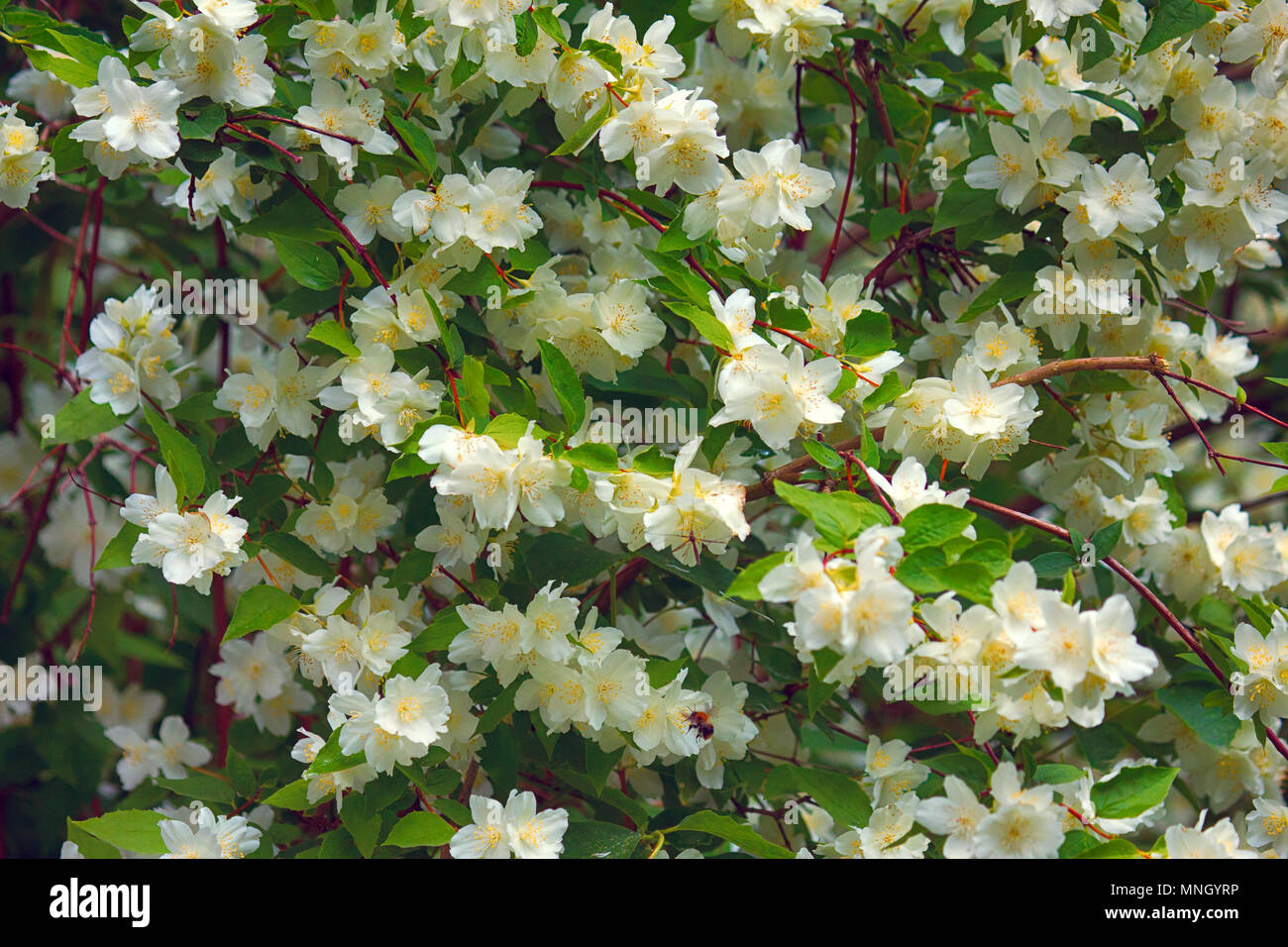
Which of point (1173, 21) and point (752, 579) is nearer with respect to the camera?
point (752, 579)

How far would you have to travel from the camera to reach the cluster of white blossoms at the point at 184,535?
113 cm

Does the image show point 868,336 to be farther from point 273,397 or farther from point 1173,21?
point 273,397

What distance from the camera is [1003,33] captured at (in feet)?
5.06

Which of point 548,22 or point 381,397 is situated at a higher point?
point 548,22

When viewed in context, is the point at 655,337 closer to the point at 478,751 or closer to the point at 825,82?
the point at 478,751

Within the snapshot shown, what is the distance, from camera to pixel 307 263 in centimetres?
121

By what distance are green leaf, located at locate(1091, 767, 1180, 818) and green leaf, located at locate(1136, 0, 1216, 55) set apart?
0.76m

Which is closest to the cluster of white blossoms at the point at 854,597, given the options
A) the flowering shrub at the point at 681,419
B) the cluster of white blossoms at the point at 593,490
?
the flowering shrub at the point at 681,419

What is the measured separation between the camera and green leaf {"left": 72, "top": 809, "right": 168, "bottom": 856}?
1156 millimetres

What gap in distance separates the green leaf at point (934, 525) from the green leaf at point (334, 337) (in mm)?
597

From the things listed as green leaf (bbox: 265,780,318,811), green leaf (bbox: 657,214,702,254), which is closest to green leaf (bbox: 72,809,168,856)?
green leaf (bbox: 265,780,318,811)

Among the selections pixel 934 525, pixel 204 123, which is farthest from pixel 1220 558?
pixel 204 123

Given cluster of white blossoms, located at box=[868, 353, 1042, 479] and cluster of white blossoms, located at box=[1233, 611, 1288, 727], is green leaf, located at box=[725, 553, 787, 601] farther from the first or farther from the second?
cluster of white blossoms, located at box=[1233, 611, 1288, 727]

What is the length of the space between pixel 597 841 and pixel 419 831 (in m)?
0.19
